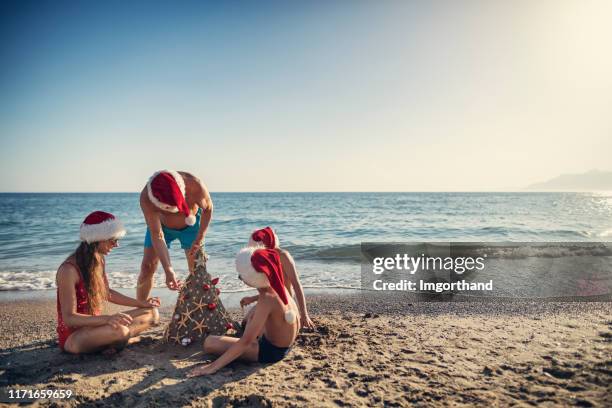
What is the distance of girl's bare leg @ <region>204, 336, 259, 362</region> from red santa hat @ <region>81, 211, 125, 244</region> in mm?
1365

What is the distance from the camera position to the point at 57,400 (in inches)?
105

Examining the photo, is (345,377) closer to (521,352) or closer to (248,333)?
(248,333)

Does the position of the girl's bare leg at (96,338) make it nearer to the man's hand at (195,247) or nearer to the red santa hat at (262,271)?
the man's hand at (195,247)

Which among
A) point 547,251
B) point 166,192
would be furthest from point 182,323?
point 547,251

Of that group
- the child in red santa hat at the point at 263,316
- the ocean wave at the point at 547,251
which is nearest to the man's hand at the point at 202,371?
the child in red santa hat at the point at 263,316

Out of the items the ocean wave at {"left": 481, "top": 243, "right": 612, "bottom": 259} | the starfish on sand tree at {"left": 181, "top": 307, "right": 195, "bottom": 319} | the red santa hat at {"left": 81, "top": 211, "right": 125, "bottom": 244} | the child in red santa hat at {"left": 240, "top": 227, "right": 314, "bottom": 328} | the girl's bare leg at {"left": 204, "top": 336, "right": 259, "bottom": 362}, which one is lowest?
the ocean wave at {"left": 481, "top": 243, "right": 612, "bottom": 259}

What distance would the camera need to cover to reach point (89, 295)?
338 centimetres

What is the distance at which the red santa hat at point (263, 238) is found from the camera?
3528 millimetres

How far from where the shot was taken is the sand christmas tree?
3811 millimetres

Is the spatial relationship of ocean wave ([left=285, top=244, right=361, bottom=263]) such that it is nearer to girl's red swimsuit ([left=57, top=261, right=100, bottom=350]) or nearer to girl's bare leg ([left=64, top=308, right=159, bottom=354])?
girl's bare leg ([left=64, top=308, right=159, bottom=354])

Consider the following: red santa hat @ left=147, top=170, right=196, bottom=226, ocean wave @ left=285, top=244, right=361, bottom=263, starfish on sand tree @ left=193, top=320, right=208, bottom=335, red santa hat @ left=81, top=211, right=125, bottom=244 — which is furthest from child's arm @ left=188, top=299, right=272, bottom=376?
ocean wave @ left=285, top=244, right=361, bottom=263

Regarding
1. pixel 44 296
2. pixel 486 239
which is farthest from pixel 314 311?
pixel 486 239

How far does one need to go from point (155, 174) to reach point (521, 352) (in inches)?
155

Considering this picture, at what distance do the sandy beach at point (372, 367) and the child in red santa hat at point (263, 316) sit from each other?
0.41ft
